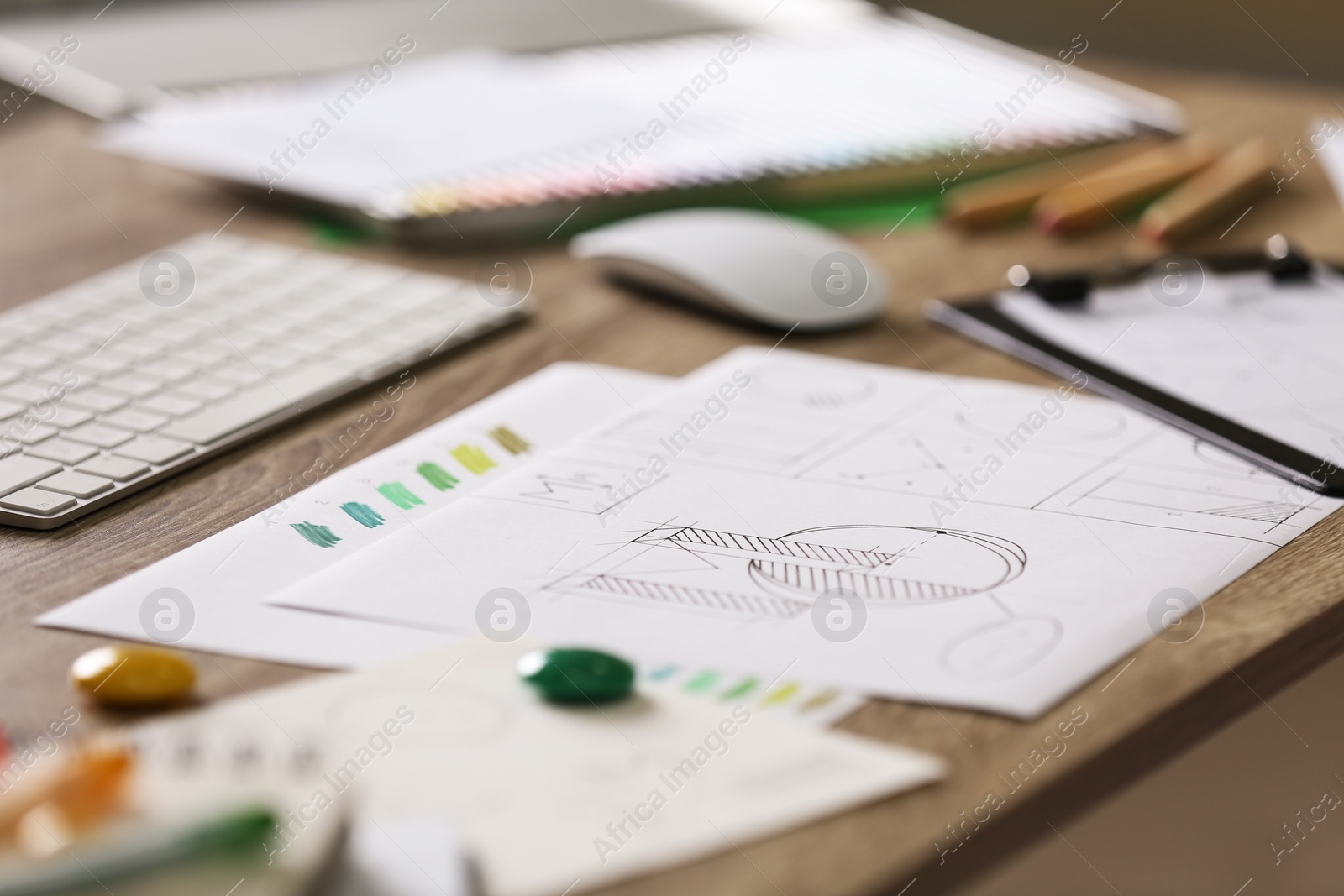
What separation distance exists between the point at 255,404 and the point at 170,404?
1.7 inches

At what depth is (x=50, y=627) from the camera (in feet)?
1.59

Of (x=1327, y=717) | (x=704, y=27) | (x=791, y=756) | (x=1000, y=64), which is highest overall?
(x=704, y=27)

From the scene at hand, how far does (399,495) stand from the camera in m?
0.59

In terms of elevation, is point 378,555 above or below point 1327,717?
above

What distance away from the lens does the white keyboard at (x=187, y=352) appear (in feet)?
1.99

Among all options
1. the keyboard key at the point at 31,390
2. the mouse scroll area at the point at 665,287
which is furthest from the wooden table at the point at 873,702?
the keyboard key at the point at 31,390

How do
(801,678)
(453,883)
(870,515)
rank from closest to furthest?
(453,883), (801,678), (870,515)

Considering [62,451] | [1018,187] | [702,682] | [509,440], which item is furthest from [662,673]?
[1018,187]

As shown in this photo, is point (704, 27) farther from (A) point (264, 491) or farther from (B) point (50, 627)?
(B) point (50, 627)

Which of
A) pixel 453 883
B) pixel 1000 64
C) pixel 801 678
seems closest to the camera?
pixel 453 883

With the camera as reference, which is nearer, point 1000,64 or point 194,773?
point 194,773

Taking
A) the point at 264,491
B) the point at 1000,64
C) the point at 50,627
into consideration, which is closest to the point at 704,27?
the point at 1000,64

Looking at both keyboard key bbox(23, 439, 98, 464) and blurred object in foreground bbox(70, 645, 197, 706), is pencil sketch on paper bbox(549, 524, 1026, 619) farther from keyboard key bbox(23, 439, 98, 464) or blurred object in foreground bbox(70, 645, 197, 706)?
keyboard key bbox(23, 439, 98, 464)

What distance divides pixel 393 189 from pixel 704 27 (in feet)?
1.93
